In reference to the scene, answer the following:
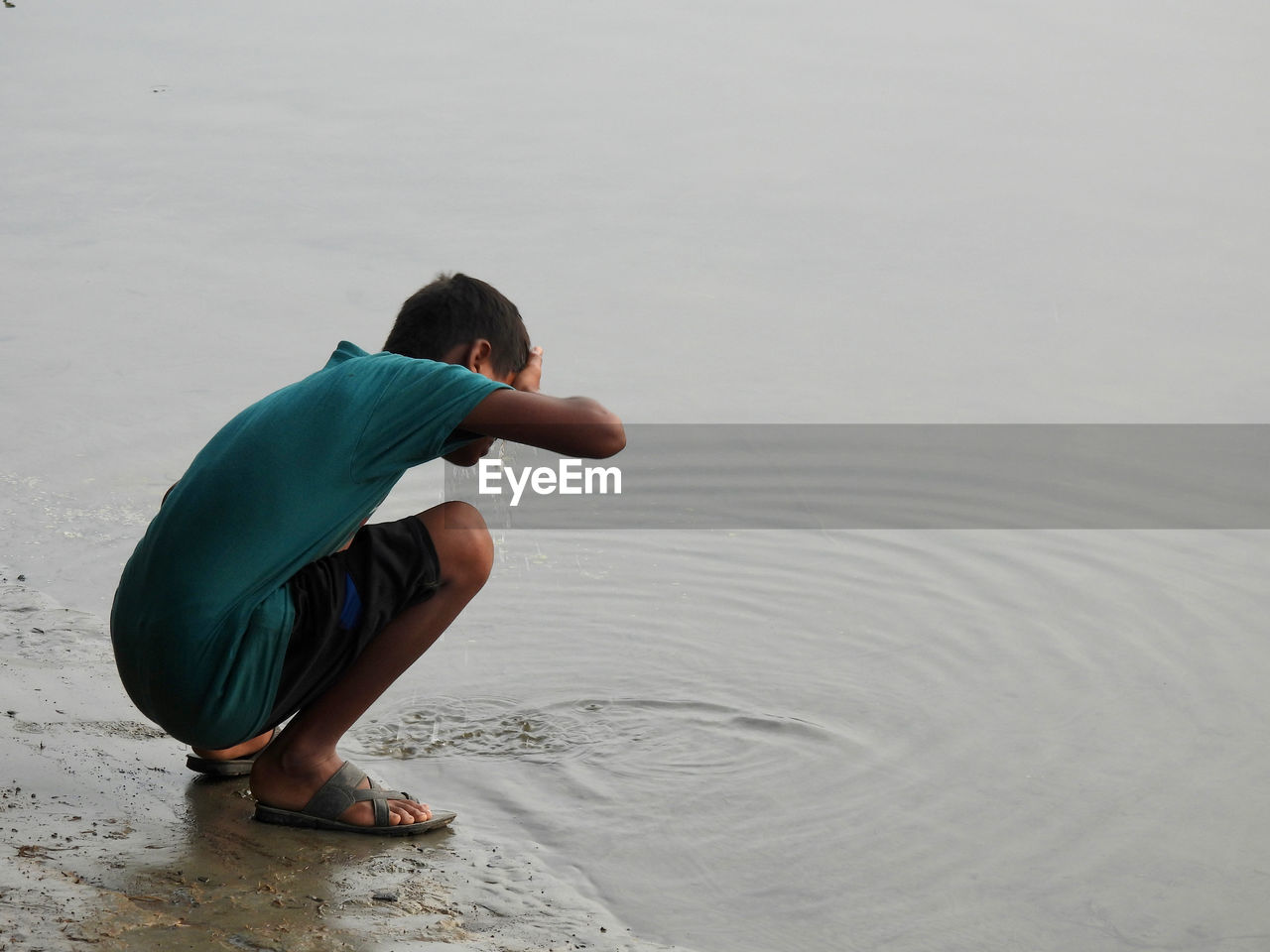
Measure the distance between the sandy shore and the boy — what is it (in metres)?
0.10

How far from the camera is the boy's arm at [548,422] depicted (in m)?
2.32

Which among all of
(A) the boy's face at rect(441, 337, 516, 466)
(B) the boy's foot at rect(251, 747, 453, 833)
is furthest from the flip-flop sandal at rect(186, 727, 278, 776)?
(A) the boy's face at rect(441, 337, 516, 466)

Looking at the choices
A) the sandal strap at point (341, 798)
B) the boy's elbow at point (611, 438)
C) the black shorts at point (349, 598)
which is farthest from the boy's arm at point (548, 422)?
the sandal strap at point (341, 798)

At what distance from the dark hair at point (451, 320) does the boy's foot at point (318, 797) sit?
0.70 m

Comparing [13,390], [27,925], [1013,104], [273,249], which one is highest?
[1013,104]

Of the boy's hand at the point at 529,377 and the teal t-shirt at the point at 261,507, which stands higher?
the boy's hand at the point at 529,377

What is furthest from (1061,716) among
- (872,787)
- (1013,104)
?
(1013,104)

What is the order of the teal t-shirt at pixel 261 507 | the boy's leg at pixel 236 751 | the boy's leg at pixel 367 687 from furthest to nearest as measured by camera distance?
the boy's leg at pixel 236 751 → the boy's leg at pixel 367 687 → the teal t-shirt at pixel 261 507

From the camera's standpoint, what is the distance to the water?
2.79 meters

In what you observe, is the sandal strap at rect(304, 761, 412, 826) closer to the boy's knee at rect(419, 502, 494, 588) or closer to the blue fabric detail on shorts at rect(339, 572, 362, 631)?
the blue fabric detail on shorts at rect(339, 572, 362, 631)

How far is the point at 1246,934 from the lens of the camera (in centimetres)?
250

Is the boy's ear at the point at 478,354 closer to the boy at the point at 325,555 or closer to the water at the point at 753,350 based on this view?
the boy at the point at 325,555

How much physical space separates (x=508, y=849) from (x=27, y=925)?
31.8 inches

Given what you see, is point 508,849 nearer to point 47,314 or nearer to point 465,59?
point 47,314
